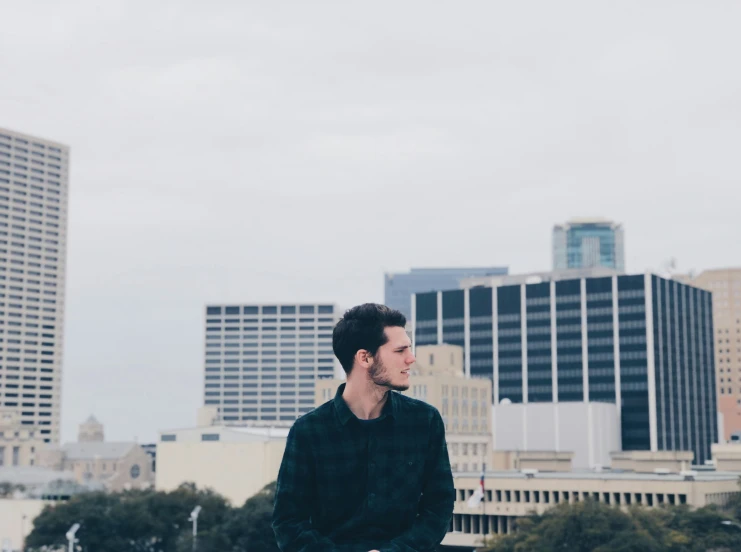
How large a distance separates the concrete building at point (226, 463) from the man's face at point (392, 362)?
158 meters

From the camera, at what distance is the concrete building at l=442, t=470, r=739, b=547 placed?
120 meters

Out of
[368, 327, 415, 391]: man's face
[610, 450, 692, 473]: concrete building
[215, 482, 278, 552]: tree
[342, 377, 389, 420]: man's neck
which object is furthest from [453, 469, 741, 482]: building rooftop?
[368, 327, 415, 391]: man's face

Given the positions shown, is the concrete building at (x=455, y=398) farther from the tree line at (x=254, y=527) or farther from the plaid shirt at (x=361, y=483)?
the plaid shirt at (x=361, y=483)

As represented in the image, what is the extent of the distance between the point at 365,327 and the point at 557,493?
124976mm

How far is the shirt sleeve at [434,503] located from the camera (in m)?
8.56

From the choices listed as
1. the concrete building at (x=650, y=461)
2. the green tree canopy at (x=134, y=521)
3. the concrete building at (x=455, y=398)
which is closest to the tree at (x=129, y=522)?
the green tree canopy at (x=134, y=521)

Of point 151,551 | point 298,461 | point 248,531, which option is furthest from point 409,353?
point 151,551

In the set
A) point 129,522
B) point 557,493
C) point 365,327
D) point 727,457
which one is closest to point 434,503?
point 365,327

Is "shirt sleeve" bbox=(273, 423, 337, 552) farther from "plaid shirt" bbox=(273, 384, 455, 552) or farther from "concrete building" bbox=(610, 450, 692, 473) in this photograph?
"concrete building" bbox=(610, 450, 692, 473)

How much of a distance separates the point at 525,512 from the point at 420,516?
123676 millimetres

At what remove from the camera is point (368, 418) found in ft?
29.1

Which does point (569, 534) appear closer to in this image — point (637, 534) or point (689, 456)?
point (637, 534)

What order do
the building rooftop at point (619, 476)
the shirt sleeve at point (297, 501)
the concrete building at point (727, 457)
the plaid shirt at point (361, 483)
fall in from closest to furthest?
the shirt sleeve at point (297, 501)
the plaid shirt at point (361, 483)
the building rooftop at point (619, 476)
the concrete building at point (727, 457)

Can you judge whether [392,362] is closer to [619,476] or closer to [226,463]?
[619,476]
